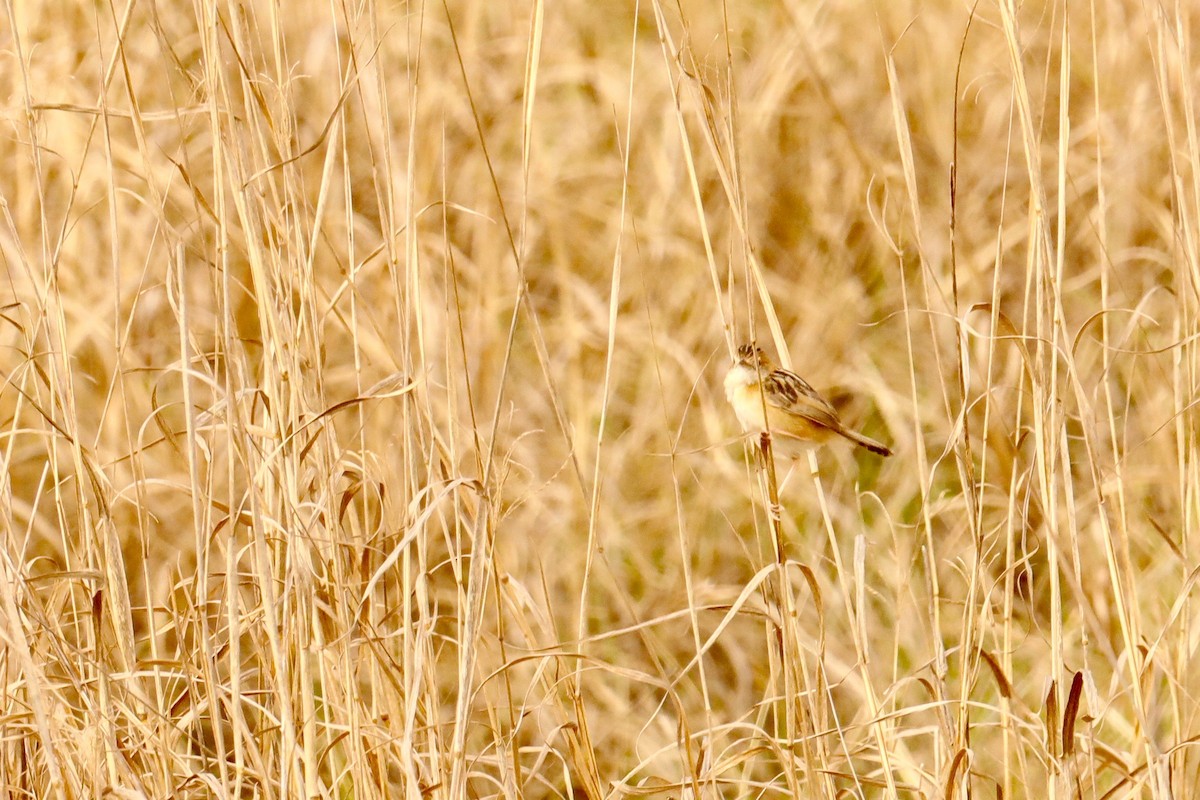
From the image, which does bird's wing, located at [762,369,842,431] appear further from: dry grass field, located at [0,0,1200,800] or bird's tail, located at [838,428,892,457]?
dry grass field, located at [0,0,1200,800]

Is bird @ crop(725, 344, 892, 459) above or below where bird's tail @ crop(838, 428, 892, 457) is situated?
above

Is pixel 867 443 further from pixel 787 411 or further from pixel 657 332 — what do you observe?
pixel 657 332

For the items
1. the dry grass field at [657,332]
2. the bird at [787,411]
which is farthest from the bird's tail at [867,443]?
the dry grass field at [657,332]

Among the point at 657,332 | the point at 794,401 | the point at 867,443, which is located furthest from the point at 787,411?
the point at 657,332

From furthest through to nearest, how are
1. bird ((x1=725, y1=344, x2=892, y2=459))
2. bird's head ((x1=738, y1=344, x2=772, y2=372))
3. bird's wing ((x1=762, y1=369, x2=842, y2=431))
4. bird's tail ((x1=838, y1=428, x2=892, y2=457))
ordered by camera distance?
bird's tail ((x1=838, y1=428, x2=892, y2=457)) → bird's wing ((x1=762, y1=369, x2=842, y2=431)) → bird ((x1=725, y1=344, x2=892, y2=459)) → bird's head ((x1=738, y1=344, x2=772, y2=372))

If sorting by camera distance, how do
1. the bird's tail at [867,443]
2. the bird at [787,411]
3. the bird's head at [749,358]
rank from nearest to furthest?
the bird's head at [749,358], the bird at [787,411], the bird's tail at [867,443]

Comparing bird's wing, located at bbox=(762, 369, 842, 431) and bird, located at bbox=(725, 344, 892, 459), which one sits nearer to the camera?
bird, located at bbox=(725, 344, 892, 459)

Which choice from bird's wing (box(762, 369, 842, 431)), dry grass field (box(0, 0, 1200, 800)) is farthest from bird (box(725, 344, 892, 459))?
dry grass field (box(0, 0, 1200, 800))

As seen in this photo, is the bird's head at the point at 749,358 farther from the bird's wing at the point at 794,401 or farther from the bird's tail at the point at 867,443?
the bird's tail at the point at 867,443

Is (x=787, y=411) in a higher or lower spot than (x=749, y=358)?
lower

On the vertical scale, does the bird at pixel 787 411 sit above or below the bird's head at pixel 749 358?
below

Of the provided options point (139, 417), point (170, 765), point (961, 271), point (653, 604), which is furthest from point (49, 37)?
point (170, 765)

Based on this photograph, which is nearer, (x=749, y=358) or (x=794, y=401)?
(x=749, y=358)

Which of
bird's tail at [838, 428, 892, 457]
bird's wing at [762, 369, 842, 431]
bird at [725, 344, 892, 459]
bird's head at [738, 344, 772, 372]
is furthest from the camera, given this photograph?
bird's tail at [838, 428, 892, 457]
